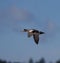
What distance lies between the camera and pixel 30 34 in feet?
37.6

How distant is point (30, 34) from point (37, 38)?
19.6 inches

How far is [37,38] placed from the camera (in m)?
11.6

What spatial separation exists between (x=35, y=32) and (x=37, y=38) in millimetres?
476

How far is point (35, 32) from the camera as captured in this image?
1191cm

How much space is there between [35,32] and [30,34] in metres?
0.56
